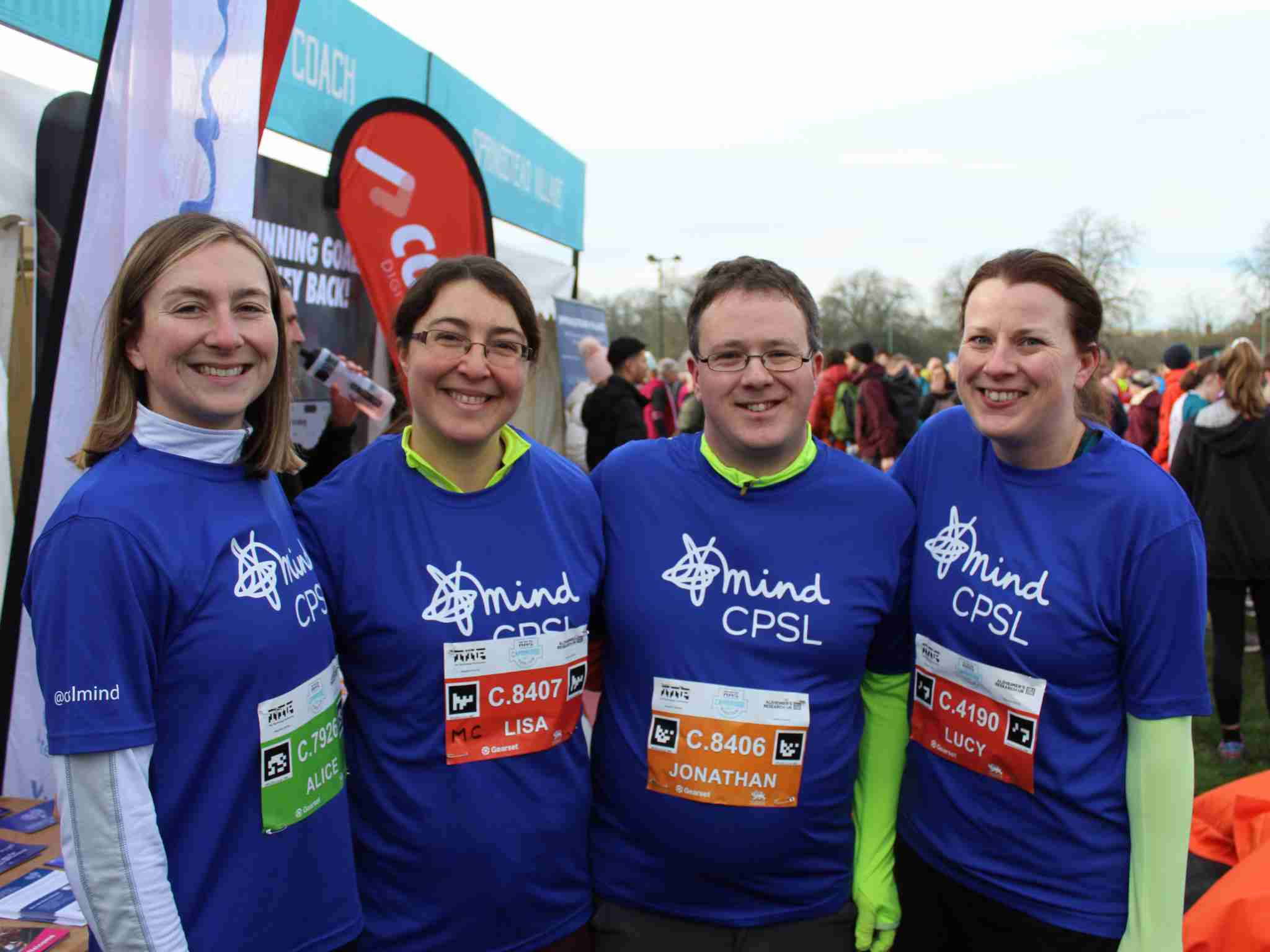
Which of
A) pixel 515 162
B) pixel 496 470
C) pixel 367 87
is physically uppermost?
pixel 515 162

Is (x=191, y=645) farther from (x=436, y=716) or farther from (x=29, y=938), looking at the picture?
(x=29, y=938)

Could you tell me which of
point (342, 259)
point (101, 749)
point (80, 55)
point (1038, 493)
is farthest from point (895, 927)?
point (342, 259)

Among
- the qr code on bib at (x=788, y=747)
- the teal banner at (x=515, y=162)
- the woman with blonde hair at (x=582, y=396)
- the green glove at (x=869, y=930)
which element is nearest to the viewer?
the qr code on bib at (x=788, y=747)

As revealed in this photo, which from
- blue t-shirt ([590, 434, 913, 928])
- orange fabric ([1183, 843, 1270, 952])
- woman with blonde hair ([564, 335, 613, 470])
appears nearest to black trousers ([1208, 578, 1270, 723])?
orange fabric ([1183, 843, 1270, 952])

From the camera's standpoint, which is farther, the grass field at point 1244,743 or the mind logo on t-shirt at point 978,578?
the grass field at point 1244,743

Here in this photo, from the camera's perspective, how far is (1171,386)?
736 cm

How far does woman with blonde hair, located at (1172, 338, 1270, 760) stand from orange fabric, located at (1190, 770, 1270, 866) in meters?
1.56

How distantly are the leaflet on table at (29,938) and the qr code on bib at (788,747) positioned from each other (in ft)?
5.13

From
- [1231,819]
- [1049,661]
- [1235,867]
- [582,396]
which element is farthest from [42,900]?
[582,396]

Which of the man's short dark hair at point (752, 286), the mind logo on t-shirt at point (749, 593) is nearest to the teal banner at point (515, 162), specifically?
the man's short dark hair at point (752, 286)

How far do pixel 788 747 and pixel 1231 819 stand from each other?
7.67ft

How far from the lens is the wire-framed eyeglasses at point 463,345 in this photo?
185 centimetres

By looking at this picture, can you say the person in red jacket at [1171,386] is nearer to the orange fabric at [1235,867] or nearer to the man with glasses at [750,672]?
the orange fabric at [1235,867]

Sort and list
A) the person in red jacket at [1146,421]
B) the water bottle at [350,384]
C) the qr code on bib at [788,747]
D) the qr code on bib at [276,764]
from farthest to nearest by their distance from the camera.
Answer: the person in red jacket at [1146,421], the water bottle at [350,384], the qr code on bib at [788,747], the qr code on bib at [276,764]
